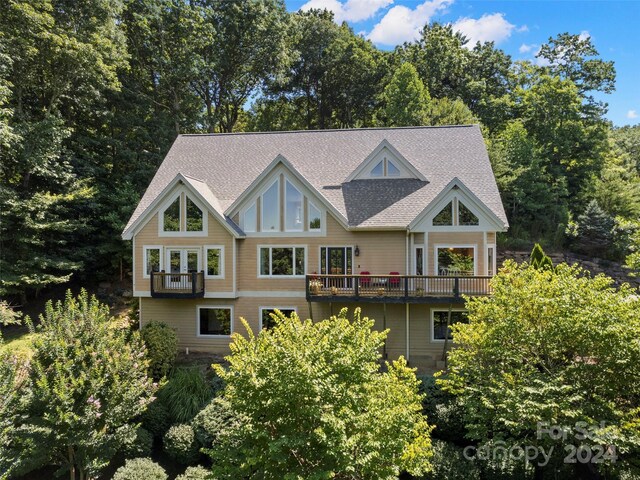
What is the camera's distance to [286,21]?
1377 inches


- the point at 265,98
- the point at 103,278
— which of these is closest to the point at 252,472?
the point at 103,278

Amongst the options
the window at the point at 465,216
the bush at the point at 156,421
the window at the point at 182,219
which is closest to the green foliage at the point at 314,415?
the bush at the point at 156,421

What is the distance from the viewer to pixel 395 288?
15695 millimetres

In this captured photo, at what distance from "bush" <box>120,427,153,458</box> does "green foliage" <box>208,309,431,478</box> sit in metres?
5.26

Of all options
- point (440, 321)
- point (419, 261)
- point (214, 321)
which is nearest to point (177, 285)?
point (214, 321)

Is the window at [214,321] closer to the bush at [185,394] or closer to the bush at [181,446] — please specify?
the bush at [185,394]

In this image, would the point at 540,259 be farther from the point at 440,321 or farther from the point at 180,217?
the point at 180,217

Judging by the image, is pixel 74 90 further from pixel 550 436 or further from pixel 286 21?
pixel 550 436

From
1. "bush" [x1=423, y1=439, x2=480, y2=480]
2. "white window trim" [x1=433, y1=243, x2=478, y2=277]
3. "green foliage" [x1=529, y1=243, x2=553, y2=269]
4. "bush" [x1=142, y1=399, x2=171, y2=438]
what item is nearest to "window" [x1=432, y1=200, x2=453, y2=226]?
"white window trim" [x1=433, y1=243, x2=478, y2=277]

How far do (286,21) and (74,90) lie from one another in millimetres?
20901

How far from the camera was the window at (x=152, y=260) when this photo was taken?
16.9m

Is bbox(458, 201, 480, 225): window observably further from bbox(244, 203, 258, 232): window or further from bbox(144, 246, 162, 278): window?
bbox(144, 246, 162, 278): window

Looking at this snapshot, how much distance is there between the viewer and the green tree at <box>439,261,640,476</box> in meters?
8.38

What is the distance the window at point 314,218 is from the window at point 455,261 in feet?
18.3
